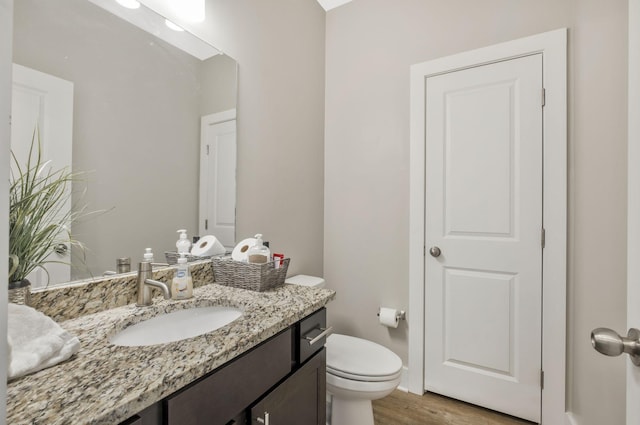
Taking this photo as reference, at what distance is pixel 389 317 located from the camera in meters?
1.92

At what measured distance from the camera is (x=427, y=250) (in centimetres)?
189

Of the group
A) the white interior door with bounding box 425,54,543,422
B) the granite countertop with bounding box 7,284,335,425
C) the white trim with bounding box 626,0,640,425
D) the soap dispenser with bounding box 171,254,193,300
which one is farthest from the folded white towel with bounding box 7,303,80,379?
the white interior door with bounding box 425,54,543,422

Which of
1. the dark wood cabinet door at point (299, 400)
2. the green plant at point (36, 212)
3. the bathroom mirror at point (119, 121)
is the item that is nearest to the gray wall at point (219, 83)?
the bathroom mirror at point (119, 121)

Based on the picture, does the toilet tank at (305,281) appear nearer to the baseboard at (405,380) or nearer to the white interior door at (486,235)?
the white interior door at (486,235)

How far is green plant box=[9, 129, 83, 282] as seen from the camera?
753 millimetres

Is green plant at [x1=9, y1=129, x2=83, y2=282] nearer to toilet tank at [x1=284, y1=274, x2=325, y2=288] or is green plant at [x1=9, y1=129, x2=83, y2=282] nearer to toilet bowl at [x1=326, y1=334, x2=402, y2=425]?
toilet tank at [x1=284, y1=274, x2=325, y2=288]

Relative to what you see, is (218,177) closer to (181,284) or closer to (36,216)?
(181,284)

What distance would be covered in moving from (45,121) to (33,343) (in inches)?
25.0

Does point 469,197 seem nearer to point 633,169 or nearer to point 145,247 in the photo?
point 633,169

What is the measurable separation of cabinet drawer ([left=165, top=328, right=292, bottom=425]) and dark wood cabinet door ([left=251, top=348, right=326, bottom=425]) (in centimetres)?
4

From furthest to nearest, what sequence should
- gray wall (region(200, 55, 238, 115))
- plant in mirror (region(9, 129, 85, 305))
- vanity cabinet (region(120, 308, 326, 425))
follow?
gray wall (region(200, 55, 238, 115)) < plant in mirror (region(9, 129, 85, 305)) < vanity cabinet (region(120, 308, 326, 425))

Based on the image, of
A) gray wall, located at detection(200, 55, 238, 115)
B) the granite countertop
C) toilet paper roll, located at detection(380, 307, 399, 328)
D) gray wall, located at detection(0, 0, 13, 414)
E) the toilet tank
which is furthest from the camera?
toilet paper roll, located at detection(380, 307, 399, 328)

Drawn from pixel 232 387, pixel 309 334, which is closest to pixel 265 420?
pixel 232 387

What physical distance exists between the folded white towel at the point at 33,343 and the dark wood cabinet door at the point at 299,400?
0.48 metres
